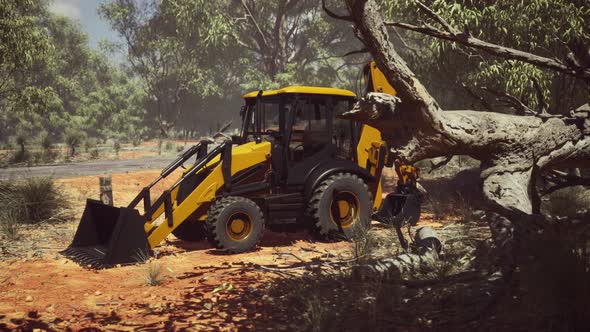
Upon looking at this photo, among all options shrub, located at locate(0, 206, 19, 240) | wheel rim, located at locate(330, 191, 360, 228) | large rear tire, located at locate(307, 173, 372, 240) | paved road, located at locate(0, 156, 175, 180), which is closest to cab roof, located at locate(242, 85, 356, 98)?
large rear tire, located at locate(307, 173, 372, 240)

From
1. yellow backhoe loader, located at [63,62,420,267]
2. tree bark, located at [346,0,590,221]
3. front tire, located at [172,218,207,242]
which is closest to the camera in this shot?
tree bark, located at [346,0,590,221]

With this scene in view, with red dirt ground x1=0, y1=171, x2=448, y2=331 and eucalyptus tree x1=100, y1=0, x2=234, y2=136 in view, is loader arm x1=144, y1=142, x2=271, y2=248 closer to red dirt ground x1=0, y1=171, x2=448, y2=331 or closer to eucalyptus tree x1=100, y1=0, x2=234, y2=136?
red dirt ground x1=0, y1=171, x2=448, y2=331

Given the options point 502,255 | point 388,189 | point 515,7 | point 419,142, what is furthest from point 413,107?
point 388,189

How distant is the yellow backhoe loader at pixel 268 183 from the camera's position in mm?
7395

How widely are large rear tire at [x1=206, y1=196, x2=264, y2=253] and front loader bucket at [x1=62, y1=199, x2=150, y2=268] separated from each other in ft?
3.31

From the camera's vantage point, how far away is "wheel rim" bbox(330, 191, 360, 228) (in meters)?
8.24

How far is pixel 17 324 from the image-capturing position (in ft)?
15.4

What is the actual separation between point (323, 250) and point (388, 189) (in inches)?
330

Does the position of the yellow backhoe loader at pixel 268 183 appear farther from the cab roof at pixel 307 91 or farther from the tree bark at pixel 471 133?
the tree bark at pixel 471 133

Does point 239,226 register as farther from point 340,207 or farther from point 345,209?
point 345,209

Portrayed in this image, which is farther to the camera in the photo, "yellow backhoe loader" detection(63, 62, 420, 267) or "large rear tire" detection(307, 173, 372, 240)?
"large rear tire" detection(307, 173, 372, 240)

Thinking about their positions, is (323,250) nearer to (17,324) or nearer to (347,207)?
(347,207)

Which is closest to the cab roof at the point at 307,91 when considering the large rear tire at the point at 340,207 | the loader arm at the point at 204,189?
the loader arm at the point at 204,189

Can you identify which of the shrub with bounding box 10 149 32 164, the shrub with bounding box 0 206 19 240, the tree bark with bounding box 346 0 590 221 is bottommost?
the shrub with bounding box 0 206 19 240
